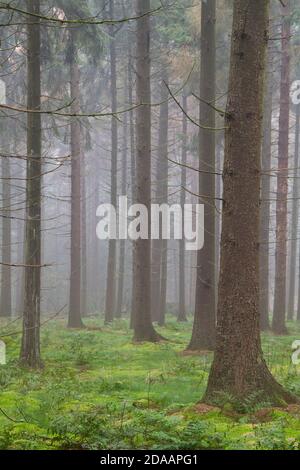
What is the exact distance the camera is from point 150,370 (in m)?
12.1

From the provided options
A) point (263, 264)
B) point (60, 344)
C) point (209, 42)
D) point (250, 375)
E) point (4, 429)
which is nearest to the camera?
point (4, 429)

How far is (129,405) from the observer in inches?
328

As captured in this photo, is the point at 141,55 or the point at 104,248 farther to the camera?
the point at 104,248

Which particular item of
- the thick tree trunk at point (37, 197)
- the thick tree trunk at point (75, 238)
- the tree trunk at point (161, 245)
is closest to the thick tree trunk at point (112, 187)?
the thick tree trunk at point (75, 238)

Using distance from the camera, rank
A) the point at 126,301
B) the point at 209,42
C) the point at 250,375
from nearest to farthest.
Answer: the point at 250,375 < the point at 209,42 < the point at 126,301

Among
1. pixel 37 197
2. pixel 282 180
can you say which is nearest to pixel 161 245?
pixel 282 180

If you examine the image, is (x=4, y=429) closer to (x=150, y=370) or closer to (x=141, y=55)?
(x=150, y=370)

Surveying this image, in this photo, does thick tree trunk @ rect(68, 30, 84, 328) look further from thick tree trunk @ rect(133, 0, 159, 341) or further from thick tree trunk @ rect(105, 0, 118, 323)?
thick tree trunk @ rect(133, 0, 159, 341)

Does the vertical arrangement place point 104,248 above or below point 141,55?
below

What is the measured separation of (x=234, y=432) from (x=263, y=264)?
47.1 ft

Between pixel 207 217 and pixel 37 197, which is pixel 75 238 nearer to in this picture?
pixel 207 217

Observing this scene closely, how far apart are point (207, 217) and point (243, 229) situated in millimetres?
6384

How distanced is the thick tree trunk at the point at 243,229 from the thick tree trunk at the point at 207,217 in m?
6.25
